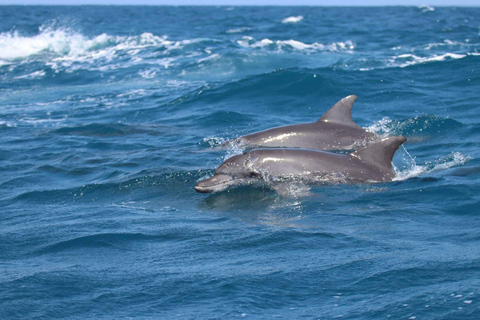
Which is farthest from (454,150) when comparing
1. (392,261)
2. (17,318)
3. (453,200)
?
(17,318)

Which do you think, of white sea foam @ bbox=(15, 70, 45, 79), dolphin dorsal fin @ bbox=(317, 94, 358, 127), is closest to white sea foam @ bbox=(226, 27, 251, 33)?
white sea foam @ bbox=(15, 70, 45, 79)

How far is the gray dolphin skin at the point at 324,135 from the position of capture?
41.4 ft

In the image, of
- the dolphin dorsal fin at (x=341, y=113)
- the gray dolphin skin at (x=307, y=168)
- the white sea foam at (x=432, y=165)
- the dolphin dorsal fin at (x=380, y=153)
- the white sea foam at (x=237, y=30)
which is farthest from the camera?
the white sea foam at (x=237, y=30)

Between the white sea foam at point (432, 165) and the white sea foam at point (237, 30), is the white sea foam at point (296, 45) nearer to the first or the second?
the white sea foam at point (237, 30)

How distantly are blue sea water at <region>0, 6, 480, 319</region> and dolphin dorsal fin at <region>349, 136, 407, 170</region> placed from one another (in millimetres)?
486

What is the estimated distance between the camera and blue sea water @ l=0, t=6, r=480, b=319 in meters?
5.80

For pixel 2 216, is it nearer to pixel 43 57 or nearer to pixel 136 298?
pixel 136 298

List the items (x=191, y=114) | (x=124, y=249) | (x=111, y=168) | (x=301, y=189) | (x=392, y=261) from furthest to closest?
(x=191, y=114) → (x=111, y=168) → (x=301, y=189) → (x=124, y=249) → (x=392, y=261)

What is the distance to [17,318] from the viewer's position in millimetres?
5695

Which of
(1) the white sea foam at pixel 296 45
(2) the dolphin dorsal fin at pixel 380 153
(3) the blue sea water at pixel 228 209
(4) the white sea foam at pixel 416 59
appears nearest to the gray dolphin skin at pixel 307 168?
(2) the dolphin dorsal fin at pixel 380 153

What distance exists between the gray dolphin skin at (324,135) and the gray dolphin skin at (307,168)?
2.24 m

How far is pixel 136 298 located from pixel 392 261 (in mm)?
2664

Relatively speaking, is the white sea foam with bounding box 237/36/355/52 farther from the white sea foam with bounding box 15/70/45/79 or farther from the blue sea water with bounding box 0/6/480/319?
the white sea foam with bounding box 15/70/45/79

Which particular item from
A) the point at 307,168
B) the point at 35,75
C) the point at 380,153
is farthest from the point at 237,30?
the point at 307,168
